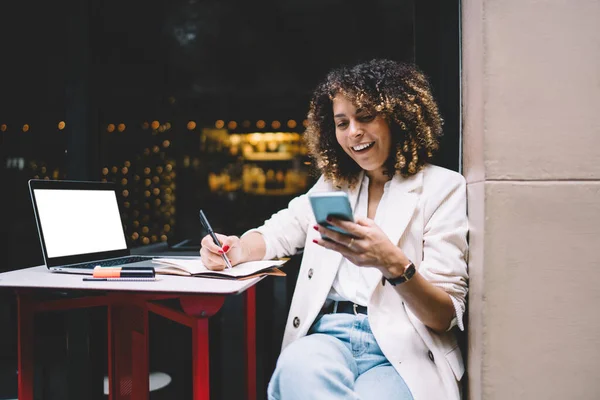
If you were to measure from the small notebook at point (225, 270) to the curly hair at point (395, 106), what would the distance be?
0.38 meters

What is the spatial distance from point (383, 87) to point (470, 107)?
276mm

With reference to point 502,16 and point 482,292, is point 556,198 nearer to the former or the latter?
point 482,292

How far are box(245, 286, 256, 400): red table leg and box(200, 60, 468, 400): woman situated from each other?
0.26 metres

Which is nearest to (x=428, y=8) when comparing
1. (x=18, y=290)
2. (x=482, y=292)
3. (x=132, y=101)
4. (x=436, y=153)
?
(x=436, y=153)

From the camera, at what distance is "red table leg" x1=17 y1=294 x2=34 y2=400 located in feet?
4.83

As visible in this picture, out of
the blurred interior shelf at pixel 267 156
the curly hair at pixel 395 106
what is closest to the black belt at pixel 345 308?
the curly hair at pixel 395 106

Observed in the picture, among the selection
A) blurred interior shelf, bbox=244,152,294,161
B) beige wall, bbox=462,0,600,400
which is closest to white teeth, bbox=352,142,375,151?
beige wall, bbox=462,0,600,400

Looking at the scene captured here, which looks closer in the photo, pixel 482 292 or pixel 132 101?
pixel 482 292

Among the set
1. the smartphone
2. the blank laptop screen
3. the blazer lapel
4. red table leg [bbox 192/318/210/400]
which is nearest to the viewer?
the smartphone

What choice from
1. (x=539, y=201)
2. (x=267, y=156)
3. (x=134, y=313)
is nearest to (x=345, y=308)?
(x=539, y=201)

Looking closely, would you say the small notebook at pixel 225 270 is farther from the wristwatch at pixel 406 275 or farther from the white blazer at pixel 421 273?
the wristwatch at pixel 406 275

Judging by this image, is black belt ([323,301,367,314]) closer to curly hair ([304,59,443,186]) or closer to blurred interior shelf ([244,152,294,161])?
curly hair ([304,59,443,186])

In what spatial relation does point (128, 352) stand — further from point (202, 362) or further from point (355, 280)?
point (355, 280)

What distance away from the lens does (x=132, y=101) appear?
525 cm
